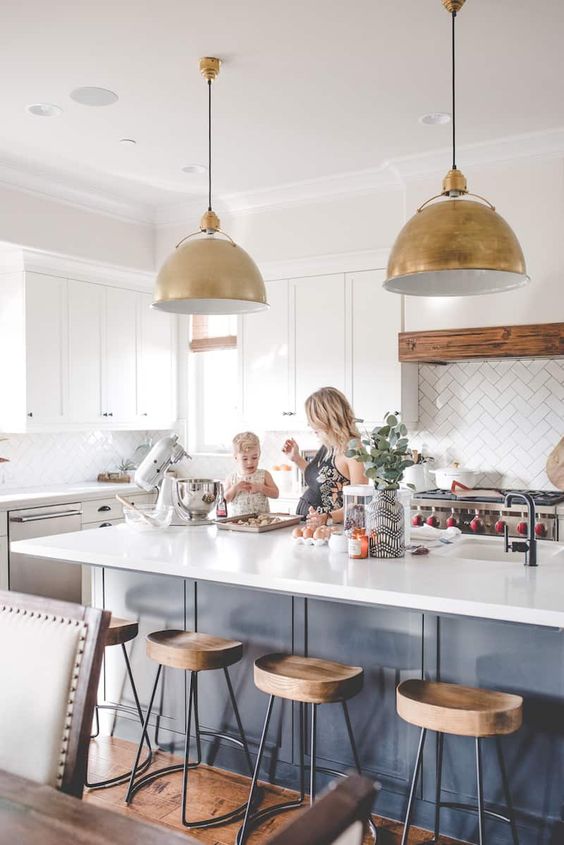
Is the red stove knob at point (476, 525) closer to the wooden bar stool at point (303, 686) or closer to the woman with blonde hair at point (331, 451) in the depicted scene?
the woman with blonde hair at point (331, 451)

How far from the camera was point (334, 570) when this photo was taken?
2.52 meters

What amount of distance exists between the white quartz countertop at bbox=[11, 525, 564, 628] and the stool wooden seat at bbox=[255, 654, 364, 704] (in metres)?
0.26

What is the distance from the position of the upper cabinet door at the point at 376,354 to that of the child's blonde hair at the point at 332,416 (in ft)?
4.65

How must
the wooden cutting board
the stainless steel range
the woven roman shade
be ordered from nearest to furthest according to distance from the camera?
the stainless steel range < the wooden cutting board < the woven roman shade

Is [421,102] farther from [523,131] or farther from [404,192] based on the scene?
[404,192]

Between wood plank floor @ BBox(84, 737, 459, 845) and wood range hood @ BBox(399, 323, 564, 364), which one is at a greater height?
wood range hood @ BBox(399, 323, 564, 364)

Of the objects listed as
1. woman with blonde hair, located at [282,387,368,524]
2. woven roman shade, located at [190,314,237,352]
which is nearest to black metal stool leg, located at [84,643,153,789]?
woman with blonde hair, located at [282,387,368,524]

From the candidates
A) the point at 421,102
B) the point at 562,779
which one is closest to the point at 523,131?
the point at 421,102

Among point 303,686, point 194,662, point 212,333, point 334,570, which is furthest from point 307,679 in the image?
point 212,333

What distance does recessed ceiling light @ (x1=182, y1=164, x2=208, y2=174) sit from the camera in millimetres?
4621

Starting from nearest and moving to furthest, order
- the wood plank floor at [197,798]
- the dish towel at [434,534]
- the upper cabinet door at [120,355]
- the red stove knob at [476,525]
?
the wood plank floor at [197,798], the dish towel at [434,534], the red stove knob at [476,525], the upper cabinet door at [120,355]

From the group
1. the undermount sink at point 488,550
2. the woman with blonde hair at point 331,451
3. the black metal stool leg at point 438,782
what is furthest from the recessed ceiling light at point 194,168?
the black metal stool leg at point 438,782

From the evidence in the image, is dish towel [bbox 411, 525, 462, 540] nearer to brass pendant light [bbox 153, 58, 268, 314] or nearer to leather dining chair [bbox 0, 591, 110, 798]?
brass pendant light [bbox 153, 58, 268, 314]

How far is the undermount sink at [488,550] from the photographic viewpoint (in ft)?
9.66
